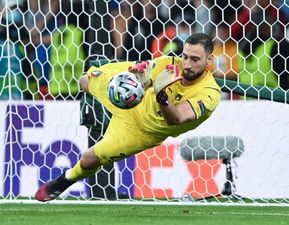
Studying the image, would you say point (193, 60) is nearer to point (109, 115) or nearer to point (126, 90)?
point (126, 90)

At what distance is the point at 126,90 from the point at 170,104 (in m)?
0.28

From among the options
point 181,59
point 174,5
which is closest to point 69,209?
point 181,59

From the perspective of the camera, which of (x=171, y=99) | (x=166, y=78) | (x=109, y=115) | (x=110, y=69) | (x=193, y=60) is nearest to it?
(x=166, y=78)

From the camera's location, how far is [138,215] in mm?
7328

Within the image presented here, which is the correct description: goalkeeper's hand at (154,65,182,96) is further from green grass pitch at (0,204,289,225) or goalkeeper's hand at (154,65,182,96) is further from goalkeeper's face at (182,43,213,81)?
green grass pitch at (0,204,289,225)

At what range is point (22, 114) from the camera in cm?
906

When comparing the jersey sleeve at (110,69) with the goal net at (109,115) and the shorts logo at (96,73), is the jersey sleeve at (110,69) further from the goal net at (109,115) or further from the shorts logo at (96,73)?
the goal net at (109,115)

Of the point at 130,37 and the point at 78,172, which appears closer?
the point at 78,172

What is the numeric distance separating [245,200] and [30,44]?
7.04ft

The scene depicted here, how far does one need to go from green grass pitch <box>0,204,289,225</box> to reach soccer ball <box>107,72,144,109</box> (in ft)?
2.40

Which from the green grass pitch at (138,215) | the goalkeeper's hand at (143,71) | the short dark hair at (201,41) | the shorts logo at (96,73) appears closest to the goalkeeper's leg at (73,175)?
the green grass pitch at (138,215)

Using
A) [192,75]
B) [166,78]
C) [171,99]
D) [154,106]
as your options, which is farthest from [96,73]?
[166,78]

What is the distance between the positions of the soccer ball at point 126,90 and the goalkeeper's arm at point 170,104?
152 mm

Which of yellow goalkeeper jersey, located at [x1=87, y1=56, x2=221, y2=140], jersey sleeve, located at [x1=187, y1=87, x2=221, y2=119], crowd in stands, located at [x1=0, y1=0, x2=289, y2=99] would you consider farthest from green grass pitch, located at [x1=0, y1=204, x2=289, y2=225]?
crowd in stands, located at [x1=0, y1=0, x2=289, y2=99]
